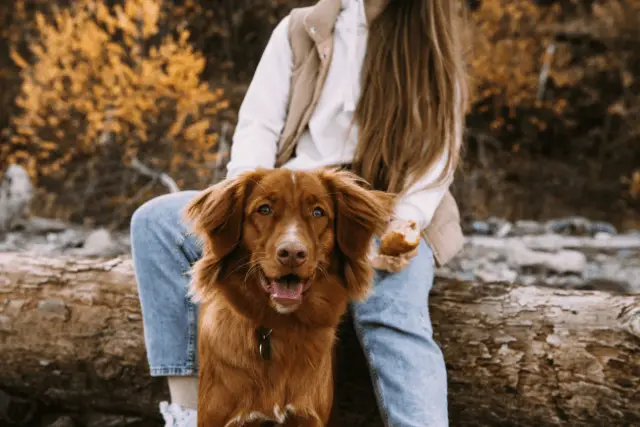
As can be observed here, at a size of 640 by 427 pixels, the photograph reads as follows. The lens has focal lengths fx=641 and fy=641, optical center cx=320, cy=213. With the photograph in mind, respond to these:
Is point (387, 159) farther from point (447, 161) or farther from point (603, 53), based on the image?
point (603, 53)

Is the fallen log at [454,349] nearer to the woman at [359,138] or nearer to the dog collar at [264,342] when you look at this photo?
the woman at [359,138]

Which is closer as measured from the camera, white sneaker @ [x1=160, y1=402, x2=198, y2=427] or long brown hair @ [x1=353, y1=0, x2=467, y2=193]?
white sneaker @ [x1=160, y1=402, x2=198, y2=427]

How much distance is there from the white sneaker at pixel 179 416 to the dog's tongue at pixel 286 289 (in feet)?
2.06

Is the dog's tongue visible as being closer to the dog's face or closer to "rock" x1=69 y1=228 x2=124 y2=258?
the dog's face

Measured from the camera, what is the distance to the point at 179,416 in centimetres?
220

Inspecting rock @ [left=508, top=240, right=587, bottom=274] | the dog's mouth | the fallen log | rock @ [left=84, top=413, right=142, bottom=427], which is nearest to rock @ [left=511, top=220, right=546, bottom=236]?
rock @ [left=508, top=240, right=587, bottom=274]

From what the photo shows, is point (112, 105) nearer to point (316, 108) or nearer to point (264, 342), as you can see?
point (316, 108)

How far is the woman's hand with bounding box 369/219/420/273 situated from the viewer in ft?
7.04

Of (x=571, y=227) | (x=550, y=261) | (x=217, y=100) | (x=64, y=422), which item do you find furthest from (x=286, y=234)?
(x=571, y=227)

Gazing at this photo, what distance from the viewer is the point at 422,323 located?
7.38 feet

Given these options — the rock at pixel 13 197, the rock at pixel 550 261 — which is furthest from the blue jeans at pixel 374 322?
the rock at pixel 13 197

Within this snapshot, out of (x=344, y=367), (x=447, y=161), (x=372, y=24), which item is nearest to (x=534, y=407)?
(x=344, y=367)

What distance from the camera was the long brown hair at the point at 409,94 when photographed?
100 inches

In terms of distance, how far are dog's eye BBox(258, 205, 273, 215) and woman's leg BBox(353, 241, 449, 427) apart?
1.72 ft
